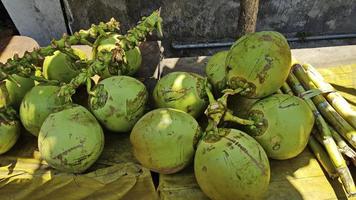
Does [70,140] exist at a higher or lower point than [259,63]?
lower

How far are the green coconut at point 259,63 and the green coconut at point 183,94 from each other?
200mm

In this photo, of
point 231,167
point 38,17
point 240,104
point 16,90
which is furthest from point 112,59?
point 38,17

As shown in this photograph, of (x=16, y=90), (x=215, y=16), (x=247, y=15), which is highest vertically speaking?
(x=247, y=15)

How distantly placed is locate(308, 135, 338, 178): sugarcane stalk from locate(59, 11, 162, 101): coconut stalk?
3.81ft

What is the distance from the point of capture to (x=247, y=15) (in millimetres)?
2621

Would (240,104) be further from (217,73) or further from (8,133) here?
(8,133)

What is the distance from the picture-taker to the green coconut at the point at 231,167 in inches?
61.9

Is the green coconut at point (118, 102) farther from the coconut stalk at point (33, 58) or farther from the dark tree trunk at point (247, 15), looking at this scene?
the dark tree trunk at point (247, 15)

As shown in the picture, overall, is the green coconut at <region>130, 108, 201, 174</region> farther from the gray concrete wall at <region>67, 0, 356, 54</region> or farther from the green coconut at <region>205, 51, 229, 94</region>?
the gray concrete wall at <region>67, 0, 356, 54</region>

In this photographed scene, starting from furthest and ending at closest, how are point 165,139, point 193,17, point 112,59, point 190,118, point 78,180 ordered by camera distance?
point 193,17
point 112,59
point 78,180
point 190,118
point 165,139

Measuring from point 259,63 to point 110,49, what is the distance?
3.07 feet

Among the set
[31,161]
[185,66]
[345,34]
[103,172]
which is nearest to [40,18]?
[185,66]

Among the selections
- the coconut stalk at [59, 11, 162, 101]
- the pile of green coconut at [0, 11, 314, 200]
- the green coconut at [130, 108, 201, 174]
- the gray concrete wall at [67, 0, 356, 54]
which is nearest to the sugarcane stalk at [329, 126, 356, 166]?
the pile of green coconut at [0, 11, 314, 200]

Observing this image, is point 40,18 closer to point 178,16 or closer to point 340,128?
point 178,16
